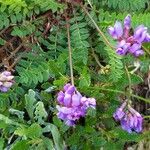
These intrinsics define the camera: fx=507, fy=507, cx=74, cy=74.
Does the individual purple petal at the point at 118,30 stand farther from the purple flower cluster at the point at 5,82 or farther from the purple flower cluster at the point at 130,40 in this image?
the purple flower cluster at the point at 5,82

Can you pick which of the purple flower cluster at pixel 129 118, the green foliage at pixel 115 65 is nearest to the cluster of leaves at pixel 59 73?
the green foliage at pixel 115 65

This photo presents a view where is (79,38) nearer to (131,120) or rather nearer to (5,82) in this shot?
(5,82)

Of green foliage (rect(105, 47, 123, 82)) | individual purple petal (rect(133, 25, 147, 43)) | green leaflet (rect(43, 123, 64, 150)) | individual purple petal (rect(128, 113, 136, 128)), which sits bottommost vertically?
green leaflet (rect(43, 123, 64, 150))

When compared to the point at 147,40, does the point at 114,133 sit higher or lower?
lower

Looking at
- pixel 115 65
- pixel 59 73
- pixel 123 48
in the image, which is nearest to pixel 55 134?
pixel 59 73

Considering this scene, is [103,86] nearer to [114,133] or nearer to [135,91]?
[114,133]

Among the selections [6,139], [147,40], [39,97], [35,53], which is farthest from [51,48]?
[147,40]

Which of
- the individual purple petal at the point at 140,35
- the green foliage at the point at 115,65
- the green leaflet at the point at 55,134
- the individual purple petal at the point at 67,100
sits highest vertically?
the individual purple petal at the point at 140,35

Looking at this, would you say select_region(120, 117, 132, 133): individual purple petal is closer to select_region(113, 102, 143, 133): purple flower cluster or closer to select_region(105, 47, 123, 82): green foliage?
select_region(113, 102, 143, 133): purple flower cluster

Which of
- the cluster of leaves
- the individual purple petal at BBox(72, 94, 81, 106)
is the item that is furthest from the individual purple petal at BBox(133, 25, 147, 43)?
the individual purple petal at BBox(72, 94, 81, 106)
